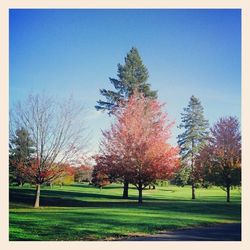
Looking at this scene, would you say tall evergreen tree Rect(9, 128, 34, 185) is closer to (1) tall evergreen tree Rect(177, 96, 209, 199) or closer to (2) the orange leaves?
(2) the orange leaves

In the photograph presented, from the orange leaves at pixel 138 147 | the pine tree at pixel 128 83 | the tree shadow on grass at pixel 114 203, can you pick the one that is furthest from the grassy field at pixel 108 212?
the pine tree at pixel 128 83

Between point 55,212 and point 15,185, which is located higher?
point 15,185

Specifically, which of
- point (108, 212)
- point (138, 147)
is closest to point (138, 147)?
point (138, 147)

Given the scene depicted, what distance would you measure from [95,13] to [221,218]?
27.3 feet

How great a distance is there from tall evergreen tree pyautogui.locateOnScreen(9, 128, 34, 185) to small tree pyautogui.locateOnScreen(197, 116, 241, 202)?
6573 millimetres

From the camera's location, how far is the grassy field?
12.1 m

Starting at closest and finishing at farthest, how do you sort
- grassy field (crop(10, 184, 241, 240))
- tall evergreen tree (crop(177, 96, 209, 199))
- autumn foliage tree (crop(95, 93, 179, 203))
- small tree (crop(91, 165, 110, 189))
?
grassy field (crop(10, 184, 241, 240)) < tall evergreen tree (crop(177, 96, 209, 199)) < autumn foliage tree (crop(95, 93, 179, 203)) < small tree (crop(91, 165, 110, 189))

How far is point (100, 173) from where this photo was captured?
51.5ft

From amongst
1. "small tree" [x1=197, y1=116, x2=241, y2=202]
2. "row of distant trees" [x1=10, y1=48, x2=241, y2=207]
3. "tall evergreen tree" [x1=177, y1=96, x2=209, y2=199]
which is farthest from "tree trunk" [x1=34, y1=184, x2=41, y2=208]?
"small tree" [x1=197, y1=116, x2=241, y2=202]

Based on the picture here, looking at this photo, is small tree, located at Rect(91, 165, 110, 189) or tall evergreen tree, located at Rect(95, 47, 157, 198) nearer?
tall evergreen tree, located at Rect(95, 47, 157, 198)

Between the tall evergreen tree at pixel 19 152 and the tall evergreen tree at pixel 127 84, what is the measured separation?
2968 millimetres
